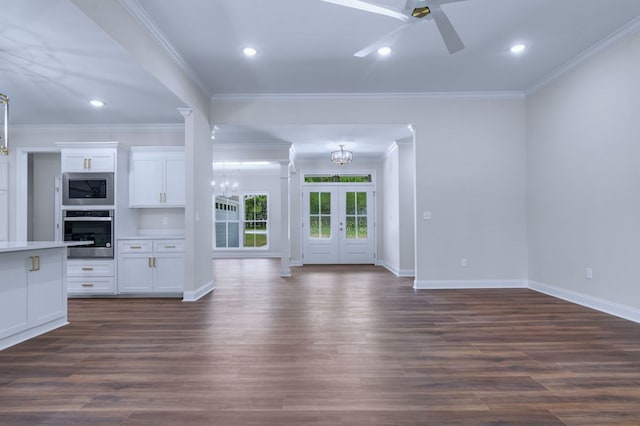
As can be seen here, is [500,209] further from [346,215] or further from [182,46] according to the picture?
[182,46]

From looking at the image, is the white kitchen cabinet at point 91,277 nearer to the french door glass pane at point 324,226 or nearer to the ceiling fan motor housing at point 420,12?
the ceiling fan motor housing at point 420,12

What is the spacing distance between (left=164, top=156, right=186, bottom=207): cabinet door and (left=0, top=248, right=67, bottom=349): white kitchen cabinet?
1.81m

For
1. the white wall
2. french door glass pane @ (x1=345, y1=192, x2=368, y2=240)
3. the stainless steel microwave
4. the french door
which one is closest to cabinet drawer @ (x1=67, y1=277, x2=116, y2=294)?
the stainless steel microwave

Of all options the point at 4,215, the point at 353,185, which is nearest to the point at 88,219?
the point at 4,215

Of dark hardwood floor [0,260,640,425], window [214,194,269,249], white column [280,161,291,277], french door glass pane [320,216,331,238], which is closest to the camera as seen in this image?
dark hardwood floor [0,260,640,425]

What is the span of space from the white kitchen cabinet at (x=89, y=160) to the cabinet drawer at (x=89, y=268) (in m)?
1.27

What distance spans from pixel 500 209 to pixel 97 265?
5.82 metres

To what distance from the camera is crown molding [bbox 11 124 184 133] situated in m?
5.49

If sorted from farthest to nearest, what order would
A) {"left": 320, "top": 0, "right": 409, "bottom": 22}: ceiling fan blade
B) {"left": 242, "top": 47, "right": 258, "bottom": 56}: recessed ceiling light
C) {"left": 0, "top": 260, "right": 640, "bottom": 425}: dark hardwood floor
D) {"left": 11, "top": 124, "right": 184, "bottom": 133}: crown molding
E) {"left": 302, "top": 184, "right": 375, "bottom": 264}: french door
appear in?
{"left": 302, "top": 184, "right": 375, "bottom": 264}: french door, {"left": 11, "top": 124, "right": 184, "bottom": 133}: crown molding, {"left": 242, "top": 47, "right": 258, "bottom": 56}: recessed ceiling light, {"left": 320, "top": 0, "right": 409, "bottom": 22}: ceiling fan blade, {"left": 0, "top": 260, "right": 640, "bottom": 425}: dark hardwood floor

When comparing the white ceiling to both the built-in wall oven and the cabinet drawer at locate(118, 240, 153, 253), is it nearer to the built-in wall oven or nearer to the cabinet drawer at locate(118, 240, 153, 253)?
the built-in wall oven

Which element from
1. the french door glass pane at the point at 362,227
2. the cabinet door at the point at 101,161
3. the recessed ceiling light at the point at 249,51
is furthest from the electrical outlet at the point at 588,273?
the cabinet door at the point at 101,161

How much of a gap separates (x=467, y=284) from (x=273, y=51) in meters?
4.13

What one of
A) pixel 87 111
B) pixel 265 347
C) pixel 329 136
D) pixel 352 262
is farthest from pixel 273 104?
pixel 352 262

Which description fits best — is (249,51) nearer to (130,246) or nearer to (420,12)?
(420,12)
